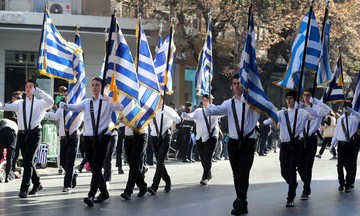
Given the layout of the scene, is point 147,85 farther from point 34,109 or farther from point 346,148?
point 346,148

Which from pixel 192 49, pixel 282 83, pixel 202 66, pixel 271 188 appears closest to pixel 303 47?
pixel 282 83

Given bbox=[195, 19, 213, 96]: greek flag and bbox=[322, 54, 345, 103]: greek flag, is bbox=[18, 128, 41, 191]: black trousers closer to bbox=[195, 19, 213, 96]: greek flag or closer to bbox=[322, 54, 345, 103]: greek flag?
bbox=[195, 19, 213, 96]: greek flag

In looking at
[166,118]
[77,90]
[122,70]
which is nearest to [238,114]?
[122,70]

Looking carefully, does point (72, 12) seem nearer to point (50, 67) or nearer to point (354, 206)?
point (50, 67)

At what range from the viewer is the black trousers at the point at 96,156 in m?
10.2

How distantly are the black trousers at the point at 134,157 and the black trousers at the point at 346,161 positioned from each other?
13.4ft

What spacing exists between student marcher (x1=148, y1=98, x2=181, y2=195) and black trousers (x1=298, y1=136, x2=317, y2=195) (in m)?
2.44

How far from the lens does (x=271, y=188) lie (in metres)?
13.6

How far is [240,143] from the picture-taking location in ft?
31.9

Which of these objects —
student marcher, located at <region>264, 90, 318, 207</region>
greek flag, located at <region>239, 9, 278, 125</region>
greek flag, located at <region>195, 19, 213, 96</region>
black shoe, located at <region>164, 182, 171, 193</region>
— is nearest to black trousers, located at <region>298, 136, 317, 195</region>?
student marcher, located at <region>264, 90, 318, 207</region>

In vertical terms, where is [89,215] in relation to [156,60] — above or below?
below

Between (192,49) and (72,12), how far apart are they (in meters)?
5.72

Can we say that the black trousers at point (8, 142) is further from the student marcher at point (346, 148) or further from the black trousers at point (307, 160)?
the student marcher at point (346, 148)

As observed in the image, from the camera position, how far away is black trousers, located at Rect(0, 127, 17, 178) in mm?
14117
